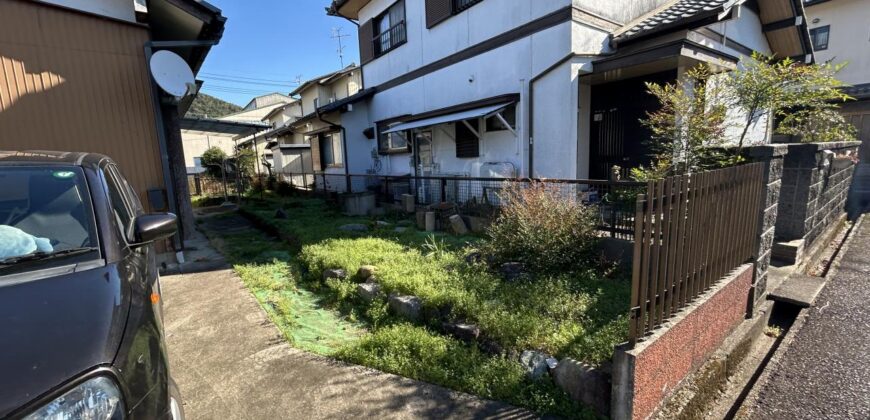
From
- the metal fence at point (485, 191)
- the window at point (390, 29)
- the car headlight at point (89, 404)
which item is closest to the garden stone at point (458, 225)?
the metal fence at point (485, 191)

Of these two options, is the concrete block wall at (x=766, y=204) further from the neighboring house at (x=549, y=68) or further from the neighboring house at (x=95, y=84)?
the neighboring house at (x=95, y=84)

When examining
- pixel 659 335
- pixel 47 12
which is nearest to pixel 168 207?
pixel 47 12

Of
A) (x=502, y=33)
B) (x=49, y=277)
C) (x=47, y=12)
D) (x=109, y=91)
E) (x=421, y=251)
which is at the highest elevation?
(x=502, y=33)

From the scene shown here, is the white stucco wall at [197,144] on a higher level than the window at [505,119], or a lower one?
higher

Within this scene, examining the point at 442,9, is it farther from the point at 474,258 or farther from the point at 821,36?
the point at 821,36

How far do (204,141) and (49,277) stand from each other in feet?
110

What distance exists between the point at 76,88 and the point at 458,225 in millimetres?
5784

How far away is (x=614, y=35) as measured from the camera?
23.4 feet

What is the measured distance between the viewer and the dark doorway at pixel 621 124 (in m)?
7.09

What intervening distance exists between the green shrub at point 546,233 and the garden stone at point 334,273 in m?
1.83

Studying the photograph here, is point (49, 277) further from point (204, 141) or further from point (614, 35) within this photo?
point (204, 141)

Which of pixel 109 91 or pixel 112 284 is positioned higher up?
pixel 109 91

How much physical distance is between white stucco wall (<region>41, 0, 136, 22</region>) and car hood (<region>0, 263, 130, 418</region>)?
17.6 ft

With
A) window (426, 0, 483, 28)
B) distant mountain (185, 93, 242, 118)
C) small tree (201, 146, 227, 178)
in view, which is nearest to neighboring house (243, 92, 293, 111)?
small tree (201, 146, 227, 178)
